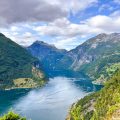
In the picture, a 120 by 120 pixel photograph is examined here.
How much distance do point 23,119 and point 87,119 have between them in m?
Answer: 156

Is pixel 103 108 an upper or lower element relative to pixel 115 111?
lower

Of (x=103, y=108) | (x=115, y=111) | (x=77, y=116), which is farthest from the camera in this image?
(x=103, y=108)

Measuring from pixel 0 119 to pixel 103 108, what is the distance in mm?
159775

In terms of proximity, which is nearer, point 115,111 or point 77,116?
point 77,116

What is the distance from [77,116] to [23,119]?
9.11 meters

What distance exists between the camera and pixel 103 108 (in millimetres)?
199250

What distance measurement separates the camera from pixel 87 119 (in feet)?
654

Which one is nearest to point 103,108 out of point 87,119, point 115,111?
point 87,119

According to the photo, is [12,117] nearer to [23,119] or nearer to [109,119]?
[23,119]

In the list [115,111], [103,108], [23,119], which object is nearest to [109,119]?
[115,111]

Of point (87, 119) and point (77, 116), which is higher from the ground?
point (77, 116)

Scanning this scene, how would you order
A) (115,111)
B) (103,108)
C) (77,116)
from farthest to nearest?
(103,108) < (115,111) < (77,116)

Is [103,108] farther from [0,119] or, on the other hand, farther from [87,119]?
[0,119]

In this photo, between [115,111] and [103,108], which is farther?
[103,108]
